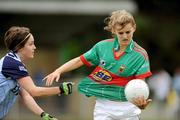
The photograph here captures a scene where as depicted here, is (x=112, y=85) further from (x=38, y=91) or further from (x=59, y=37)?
(x=59, y=37)

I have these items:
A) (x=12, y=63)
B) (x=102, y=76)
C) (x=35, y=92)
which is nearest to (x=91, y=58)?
(x=102, y=76)

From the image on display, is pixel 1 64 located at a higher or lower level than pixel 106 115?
higher

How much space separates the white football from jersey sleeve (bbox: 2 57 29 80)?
54.4 inches

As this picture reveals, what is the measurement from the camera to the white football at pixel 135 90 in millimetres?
10273

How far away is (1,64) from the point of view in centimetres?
1038

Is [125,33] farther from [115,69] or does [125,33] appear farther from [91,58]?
[91,58]

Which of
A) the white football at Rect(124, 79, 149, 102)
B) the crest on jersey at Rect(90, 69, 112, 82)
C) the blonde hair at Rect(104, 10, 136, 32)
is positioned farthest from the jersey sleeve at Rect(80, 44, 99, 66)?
the white football at Rect(124, 79, 149, 102)

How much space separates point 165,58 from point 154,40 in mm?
1219

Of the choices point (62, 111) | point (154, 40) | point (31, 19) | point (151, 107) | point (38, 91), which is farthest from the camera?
point (154, 40)

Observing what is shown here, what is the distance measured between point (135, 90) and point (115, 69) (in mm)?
625

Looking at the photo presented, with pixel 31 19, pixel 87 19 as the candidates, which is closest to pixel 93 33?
pixel 87 19

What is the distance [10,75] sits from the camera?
10281 millimetres

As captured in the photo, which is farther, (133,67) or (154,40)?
(154,40)

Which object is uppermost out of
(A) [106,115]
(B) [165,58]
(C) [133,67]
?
(C) [133,67]
